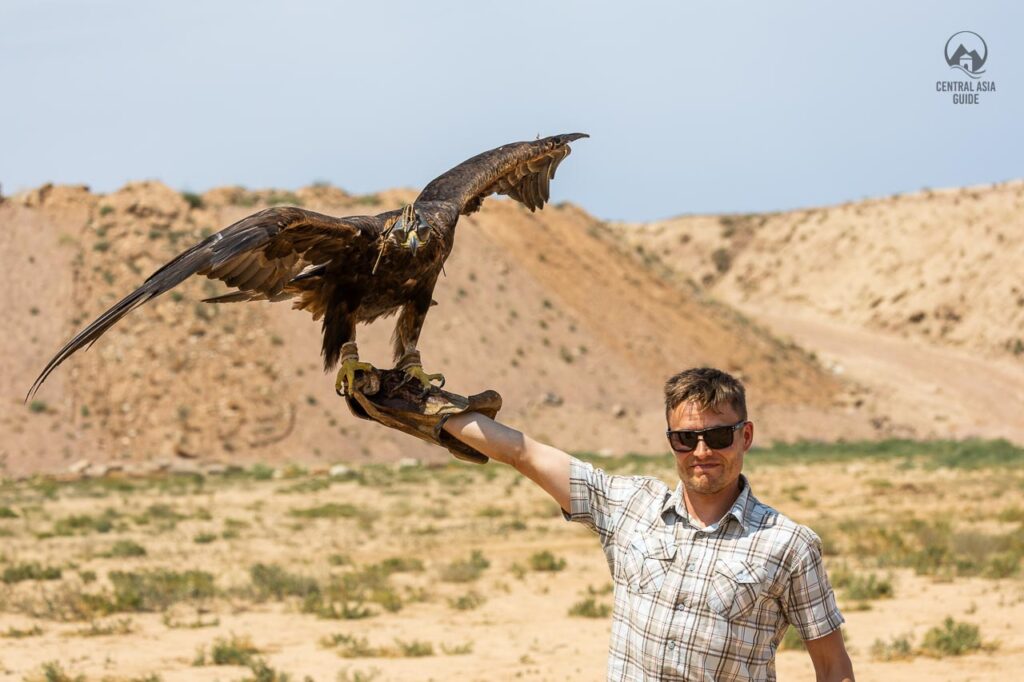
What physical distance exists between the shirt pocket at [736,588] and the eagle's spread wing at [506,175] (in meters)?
2.53

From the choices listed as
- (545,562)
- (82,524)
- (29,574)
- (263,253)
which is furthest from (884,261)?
(263,253)

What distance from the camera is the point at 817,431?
4466 cm

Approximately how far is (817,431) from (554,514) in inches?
981

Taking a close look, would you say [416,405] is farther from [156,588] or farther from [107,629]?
[156,588]

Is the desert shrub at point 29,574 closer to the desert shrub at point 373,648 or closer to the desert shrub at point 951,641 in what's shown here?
the desert shrub at point 373,648

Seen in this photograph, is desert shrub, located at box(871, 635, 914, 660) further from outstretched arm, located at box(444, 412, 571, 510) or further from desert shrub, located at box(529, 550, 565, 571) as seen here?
outstretched arm, located at box(444, 412, 571, 510)

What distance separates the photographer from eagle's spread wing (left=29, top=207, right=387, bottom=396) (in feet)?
13.5

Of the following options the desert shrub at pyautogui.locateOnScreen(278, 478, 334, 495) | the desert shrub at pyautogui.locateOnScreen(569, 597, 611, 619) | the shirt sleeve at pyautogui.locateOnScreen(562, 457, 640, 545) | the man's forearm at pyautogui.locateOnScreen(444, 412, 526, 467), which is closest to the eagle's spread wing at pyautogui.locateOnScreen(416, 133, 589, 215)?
the man's forearm at pyautogui.locateOnScreen(444, 412, 526, 467)

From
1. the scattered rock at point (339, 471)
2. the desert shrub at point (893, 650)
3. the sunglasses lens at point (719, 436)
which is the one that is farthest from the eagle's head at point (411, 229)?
the scattered rock at point (339, 471)

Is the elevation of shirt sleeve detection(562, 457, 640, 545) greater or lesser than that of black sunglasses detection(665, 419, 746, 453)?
lesser

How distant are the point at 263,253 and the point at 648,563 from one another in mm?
2194

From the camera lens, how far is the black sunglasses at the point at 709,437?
3.23 metres

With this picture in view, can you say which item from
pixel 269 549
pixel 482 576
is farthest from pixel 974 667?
pixel 269 549

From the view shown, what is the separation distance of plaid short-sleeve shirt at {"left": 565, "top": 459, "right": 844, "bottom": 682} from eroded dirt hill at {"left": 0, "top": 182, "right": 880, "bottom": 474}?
111 ft
